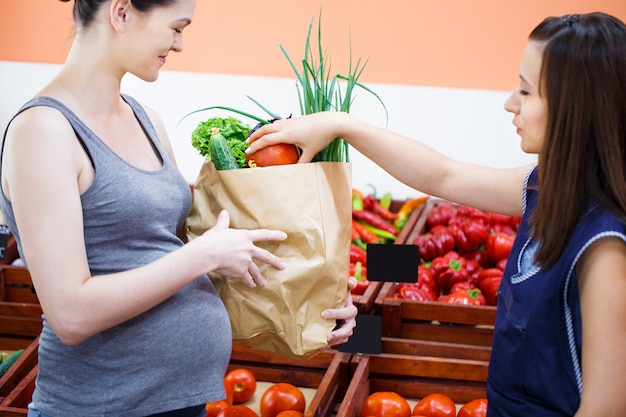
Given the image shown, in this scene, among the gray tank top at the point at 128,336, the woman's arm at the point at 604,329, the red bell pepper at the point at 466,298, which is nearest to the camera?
the woman's arm at the point at 604,329

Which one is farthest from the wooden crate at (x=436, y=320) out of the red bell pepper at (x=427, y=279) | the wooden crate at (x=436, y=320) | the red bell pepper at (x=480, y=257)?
the red bell pepper at (x=480, y=257)

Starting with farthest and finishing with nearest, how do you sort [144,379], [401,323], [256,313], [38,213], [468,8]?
[468,8] < [401,323] < [256,313] < [144,379] < [38,213]

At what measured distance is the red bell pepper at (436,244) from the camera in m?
3.09

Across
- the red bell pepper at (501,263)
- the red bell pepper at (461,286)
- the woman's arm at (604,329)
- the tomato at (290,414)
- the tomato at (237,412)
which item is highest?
the woman's arm at (604,329)

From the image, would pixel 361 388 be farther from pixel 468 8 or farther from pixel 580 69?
pixel 468 8

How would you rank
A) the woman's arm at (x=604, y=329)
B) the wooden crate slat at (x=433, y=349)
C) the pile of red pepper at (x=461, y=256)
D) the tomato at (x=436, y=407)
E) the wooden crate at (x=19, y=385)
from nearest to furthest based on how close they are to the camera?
the woman's arm at (x=604, y=329)
the wooden crate at (x=19, y=385)
the tomato at (x=436, y=407)
the wooden crate slat at (x=433, y=349)
the pile of red pepper at (x=461, y=256)

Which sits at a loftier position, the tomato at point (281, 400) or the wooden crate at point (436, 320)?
the wooden crate at point (436, 320)

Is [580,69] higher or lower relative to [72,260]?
higher

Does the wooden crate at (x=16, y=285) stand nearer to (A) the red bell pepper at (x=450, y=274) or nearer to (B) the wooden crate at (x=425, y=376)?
(B) the wooden crate at (x=425, y=376)

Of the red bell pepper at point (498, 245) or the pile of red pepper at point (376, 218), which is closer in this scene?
the red bell pepper at point (498, 245)

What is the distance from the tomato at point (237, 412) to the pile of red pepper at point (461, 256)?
75 centimetres

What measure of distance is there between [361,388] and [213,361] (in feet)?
2.76

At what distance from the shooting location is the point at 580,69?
1.20m

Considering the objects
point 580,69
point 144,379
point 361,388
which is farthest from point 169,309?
point 361,388
